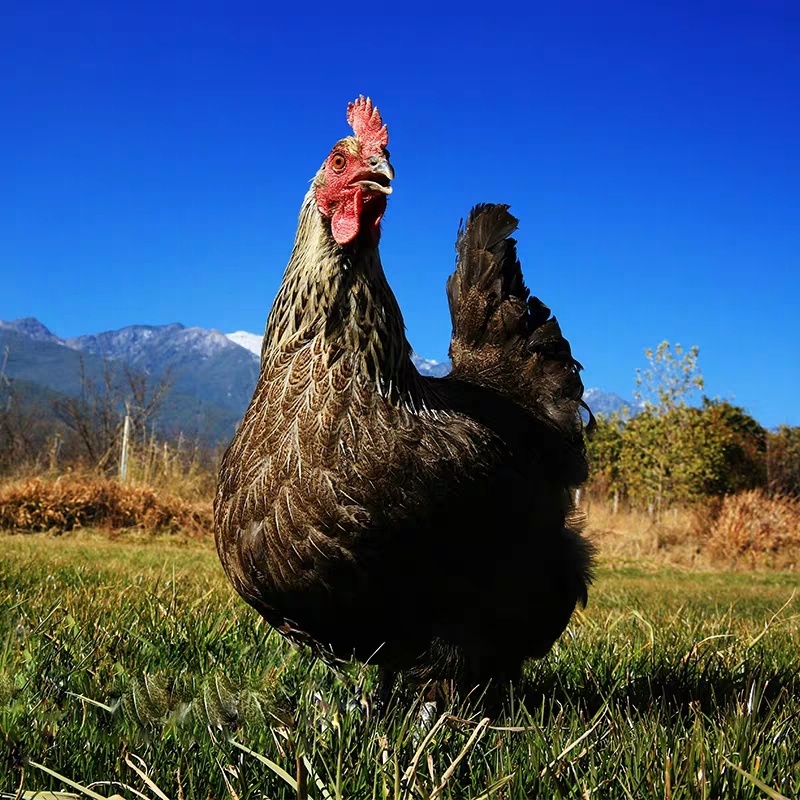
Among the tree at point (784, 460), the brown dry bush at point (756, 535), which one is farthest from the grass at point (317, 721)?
the tree at point (784, 460)

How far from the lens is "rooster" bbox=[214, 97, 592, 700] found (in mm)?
2525

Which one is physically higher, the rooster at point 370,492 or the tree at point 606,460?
the tree at point 606,460

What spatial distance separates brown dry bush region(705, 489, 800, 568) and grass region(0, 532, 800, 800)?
9.72m

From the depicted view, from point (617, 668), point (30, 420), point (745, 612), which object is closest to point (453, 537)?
point (617, 668)

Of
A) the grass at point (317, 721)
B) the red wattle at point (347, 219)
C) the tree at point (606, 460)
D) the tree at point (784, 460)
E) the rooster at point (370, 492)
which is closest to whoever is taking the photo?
the grass at point (317, 721)

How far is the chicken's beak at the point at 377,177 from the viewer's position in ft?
9.39

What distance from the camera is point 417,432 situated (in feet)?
8.93

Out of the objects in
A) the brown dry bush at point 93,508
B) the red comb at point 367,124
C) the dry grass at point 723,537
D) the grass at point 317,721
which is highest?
the red comb at point 367,124

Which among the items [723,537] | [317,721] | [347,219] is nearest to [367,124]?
[347,219]

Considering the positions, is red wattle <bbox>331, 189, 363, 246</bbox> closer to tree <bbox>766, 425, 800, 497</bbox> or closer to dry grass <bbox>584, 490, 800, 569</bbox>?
dry grass <bbox>584, 490, 800, 569</bbox>

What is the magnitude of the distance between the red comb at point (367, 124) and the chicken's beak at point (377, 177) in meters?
0.11

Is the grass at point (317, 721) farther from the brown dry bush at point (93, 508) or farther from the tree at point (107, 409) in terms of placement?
the tree at point (107, 409)

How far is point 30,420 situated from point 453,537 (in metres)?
23.0

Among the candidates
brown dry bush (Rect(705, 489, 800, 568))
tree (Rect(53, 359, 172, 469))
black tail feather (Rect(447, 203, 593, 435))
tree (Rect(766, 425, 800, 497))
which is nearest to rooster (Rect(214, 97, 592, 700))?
black tail feather (Rect(447, 203, 593, 435))
